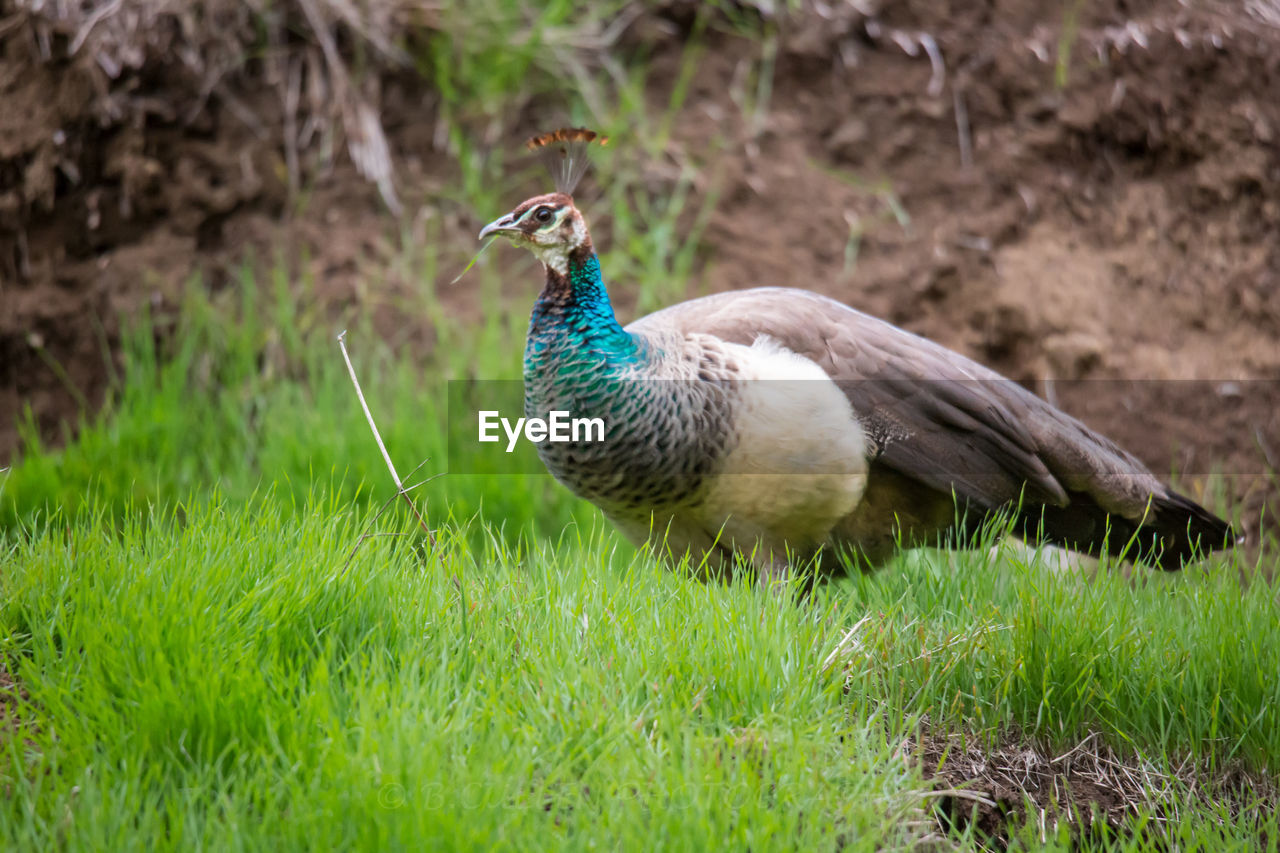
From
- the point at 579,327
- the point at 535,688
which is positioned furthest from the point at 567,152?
the point at 535,688

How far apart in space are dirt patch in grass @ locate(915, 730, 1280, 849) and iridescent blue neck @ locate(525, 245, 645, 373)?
1.31 metres

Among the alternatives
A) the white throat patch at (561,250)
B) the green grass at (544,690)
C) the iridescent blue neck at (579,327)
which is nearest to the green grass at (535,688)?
the green grass at (544,690)

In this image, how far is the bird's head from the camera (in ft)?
11.1

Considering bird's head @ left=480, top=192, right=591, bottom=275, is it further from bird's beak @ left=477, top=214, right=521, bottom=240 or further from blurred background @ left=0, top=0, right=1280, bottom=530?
blurred background @ left=0, top=0, right=1280, bottom=530

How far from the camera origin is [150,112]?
5.69 metres

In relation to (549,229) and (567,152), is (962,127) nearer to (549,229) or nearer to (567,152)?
(567,152)

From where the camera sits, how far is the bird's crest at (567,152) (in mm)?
3447

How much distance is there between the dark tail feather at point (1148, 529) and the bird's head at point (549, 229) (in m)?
1.55

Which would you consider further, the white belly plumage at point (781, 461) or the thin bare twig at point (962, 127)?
the thin bare twig at point (962, 127)

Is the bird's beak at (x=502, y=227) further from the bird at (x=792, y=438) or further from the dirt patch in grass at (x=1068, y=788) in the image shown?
the dirt patch in grass at (x=1068, y=788)

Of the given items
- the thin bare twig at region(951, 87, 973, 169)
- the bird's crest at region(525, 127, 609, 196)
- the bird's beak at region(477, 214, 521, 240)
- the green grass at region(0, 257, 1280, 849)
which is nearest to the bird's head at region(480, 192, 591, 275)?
the bird's beak at region(477, 214, 521, 240)

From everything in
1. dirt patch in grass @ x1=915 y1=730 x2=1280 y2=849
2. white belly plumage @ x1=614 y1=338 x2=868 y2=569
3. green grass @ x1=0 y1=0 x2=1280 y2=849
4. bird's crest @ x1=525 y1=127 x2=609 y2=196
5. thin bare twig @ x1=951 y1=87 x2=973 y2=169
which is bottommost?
dirt patch in grass @ x1=915 y1=730 x2=1280 y2=849

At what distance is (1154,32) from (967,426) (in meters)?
3.31

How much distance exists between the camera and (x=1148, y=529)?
383cm
